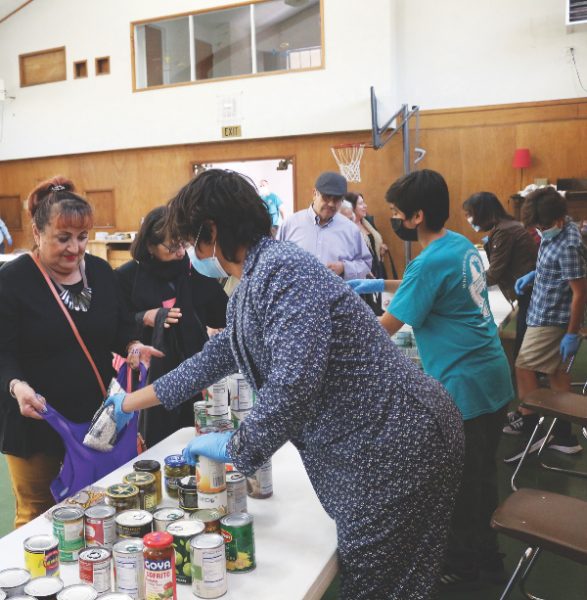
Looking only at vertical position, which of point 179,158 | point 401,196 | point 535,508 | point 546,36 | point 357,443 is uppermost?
point 546,36

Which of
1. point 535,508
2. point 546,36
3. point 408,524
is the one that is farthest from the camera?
point 546,36

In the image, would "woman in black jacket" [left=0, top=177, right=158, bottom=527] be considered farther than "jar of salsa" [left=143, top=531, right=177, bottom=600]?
Yes

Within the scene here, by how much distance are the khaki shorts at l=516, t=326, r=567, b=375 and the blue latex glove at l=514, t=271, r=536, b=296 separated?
1.37ft

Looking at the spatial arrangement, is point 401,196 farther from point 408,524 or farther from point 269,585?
point 269,585

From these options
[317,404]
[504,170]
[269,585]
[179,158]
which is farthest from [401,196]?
[179,158]

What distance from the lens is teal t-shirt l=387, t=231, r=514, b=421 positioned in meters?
2.09

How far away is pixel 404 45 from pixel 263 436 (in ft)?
29.1

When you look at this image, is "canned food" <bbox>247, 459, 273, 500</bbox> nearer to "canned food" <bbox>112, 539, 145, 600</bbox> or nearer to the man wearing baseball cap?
"canned food" <bbox>112, 539, 145, 600</bbox>

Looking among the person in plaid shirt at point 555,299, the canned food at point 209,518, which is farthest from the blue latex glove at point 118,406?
the person in plaid shirt at point 555,299

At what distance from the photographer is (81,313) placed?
213 cm

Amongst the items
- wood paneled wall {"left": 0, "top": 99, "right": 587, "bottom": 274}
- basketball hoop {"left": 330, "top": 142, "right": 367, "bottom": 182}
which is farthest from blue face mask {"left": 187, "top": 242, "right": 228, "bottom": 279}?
basketball hoop {"left": 330, "top": 142, "right": 367, "bottom": 182}

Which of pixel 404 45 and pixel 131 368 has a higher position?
pixel 404 45

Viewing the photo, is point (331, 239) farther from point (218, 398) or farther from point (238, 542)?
point (238, 542)

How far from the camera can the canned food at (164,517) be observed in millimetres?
1369
